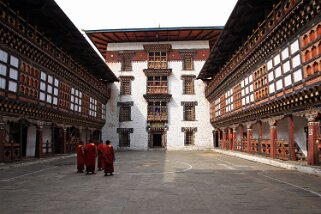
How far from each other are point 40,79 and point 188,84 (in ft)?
58.0

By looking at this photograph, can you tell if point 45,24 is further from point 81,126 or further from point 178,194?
point 178,194

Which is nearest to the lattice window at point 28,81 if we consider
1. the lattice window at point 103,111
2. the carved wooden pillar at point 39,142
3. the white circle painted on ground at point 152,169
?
the carved wooden pillar at point 39,142

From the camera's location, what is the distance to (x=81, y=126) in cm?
2219

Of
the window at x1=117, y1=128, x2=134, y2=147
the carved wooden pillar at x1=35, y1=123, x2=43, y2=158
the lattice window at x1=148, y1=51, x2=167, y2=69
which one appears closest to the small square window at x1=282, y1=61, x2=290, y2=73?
the carved wooden pillar at x1=35, y1=123, x2=43, y2=158

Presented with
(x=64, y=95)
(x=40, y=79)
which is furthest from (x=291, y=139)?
(x=64, y=95)

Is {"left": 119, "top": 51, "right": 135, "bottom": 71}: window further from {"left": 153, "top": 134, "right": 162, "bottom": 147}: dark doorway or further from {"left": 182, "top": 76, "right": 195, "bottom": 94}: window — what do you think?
{"left": 153, "top": 134, "right": 162, "bottom": 147}: dark doorway

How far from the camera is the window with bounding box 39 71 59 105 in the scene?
1540cm

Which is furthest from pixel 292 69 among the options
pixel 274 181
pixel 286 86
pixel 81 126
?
pixel 81 126

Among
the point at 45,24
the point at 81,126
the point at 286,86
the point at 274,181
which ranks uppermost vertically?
the point at 45,24

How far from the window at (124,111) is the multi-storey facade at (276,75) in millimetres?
11349

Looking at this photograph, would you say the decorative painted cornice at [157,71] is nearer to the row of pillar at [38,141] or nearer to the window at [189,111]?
the window at [189,111]

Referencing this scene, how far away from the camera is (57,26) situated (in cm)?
1574

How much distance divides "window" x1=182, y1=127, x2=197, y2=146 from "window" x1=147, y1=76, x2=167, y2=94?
4.77m

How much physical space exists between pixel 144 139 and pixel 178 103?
546cm
